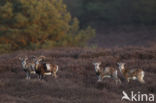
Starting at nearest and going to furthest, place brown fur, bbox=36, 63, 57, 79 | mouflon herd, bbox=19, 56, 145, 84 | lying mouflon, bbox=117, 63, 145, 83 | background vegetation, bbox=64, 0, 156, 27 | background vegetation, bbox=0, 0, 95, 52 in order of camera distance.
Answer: lying mouflon, bbox=117, 63, 145, 83
mouflon herd, bbox=19, 56, 145, 84
brown fur, bbox=36, 63, 57, 79
background vegetation, bbox=0, 0, 95, 52
background vegetation, bbox=64, 0, 156, 27

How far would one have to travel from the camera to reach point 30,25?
27609 millimetres

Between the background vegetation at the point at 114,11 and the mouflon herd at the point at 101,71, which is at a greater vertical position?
the background vegetation at the point at 114,11

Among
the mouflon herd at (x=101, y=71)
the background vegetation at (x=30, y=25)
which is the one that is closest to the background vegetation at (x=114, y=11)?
the background vegetation at (x=30, y=25)

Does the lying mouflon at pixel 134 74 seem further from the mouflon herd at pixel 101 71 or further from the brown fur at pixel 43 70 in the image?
the brown fur at pixel 43 70

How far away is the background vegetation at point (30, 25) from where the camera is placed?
26750 millimetres

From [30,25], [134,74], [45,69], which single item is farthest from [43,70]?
[30,25]

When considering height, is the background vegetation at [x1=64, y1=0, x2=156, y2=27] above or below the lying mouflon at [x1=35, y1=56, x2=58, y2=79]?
above

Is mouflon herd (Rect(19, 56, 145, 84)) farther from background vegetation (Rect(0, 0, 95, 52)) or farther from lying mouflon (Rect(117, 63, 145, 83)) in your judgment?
background vegetation (Rect(0, 0, 95, 52))

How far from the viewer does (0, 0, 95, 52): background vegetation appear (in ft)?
87.8

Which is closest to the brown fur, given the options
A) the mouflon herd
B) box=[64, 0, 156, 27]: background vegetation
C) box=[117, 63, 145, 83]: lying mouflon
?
the mouflon herd

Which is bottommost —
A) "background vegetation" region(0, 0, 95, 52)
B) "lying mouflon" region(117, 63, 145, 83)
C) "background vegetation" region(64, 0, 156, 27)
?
"lying mouflon" region(117, 63, 145, 83)

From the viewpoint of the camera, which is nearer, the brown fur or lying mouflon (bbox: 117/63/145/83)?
lying mouflon (bbox: 117/63/145/83)

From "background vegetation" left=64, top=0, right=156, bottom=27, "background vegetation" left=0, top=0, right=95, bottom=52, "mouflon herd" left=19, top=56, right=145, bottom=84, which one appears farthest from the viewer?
"background vegetation" left=64, top=0, right=156, bottom=27

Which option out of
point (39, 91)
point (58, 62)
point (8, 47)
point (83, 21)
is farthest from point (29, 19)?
point (83, 21)
